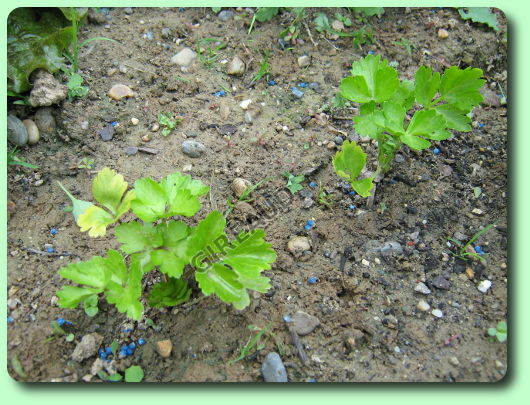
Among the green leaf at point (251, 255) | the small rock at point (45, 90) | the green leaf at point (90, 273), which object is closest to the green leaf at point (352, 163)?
the green leaf at point (251, 255)

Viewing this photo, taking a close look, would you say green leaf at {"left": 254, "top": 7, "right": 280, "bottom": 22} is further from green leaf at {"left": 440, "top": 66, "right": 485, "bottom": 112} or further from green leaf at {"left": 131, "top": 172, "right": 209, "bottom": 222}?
green leaf at {"left": 131, "top": 172, "right": 209, "bottom": 222}

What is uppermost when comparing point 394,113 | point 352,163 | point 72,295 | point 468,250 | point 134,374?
point 394,113

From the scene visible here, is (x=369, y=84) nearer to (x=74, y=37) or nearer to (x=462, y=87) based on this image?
(x=462, y=87)

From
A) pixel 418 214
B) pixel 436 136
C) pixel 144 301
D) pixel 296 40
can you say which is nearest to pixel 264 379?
pixel 144 301

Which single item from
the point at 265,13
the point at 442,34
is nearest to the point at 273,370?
the point at 265,13

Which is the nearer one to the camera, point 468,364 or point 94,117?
point 468,364

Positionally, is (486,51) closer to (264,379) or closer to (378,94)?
(378,94)
